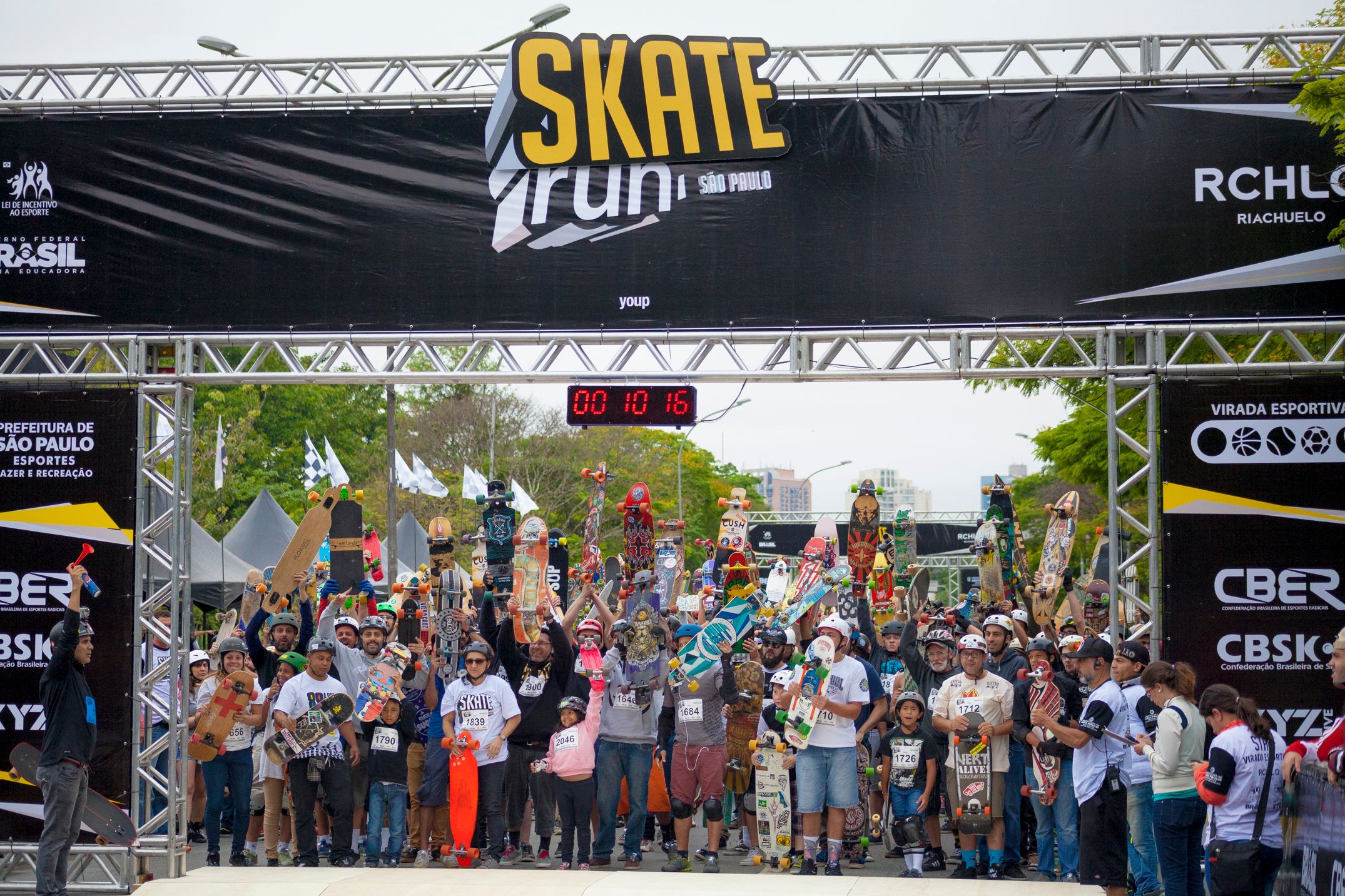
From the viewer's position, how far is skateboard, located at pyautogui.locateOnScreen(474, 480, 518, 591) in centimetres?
1145

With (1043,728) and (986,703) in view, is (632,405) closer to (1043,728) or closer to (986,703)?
(986,703)

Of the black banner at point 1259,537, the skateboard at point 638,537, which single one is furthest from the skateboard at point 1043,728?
the skateboard at point 638,537

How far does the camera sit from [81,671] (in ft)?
30.1

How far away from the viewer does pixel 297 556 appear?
11906 millimetres

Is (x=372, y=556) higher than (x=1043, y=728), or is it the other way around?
(x=372, y=556)

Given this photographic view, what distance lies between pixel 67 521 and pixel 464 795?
12.2ft

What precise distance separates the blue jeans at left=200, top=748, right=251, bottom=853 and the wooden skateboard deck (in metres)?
1.47

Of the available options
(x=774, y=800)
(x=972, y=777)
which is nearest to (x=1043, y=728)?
(x=972, y=777)

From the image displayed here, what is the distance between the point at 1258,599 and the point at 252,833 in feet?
26.8

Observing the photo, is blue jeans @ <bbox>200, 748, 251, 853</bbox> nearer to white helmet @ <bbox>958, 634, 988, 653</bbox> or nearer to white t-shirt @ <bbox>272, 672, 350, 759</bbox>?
white t-shirt @ <bbox>272, 672, 350, 759</bbox>

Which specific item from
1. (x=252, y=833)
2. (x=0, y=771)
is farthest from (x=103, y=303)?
(x=252, y=833)

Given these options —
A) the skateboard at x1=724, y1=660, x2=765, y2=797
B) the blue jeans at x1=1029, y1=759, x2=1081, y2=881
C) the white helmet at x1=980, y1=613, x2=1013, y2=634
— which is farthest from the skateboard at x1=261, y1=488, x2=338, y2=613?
the blue jeans at x1=1029, y1=759, x2=1081, y2=881

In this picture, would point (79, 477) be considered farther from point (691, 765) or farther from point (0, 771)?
point (691, 765)

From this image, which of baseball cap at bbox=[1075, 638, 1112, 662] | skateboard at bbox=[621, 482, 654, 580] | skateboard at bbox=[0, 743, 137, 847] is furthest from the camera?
skateboard at bbox=[621, 482, 654, 580]
